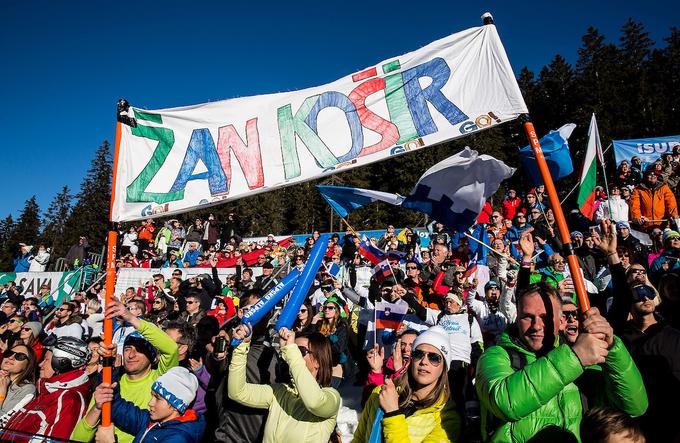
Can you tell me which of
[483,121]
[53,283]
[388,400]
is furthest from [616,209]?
[53,283]

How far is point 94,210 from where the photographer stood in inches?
2426

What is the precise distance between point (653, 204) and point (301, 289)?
10.1 metres

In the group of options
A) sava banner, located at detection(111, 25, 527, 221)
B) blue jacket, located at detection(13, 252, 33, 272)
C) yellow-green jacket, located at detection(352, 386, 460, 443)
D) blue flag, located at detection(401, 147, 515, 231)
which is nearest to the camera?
yellow-green jacket, located at detection(352, 386, 460, 443)

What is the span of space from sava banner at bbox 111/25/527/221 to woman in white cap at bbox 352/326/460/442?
67.2 inches

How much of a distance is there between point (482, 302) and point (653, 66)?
52.5m

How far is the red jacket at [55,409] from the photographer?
3.80 meters

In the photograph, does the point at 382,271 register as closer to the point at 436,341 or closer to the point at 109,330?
the point at 436,341

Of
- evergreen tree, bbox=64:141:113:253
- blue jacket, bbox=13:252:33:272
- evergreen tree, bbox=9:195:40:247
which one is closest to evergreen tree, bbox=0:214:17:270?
evergreen tree, bbox=9:195:40:247

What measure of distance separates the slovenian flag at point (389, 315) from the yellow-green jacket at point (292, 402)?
2.71 m

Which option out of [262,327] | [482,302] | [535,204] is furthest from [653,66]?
[262,327]

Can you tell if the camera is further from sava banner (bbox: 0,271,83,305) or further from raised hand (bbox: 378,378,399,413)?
sava banner (bbox: 0,271,83,305)

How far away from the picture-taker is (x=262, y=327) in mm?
4316

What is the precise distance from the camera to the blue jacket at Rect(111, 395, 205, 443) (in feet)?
10.9

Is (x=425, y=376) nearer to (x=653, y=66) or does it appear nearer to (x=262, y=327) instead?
(x=262, y=327)
